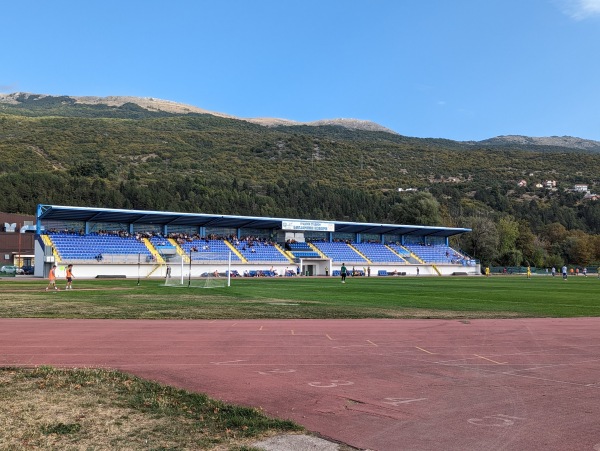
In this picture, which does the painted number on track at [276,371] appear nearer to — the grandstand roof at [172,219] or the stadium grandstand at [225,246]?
the stadium grandstand at [225,246]

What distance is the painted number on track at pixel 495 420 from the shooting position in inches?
295

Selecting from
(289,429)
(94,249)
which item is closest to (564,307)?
(289,429)

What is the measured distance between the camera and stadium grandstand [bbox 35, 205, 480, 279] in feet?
207

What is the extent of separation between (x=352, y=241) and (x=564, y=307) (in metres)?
63.5

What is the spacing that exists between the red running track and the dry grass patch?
76 cm

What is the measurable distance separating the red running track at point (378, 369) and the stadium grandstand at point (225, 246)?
3811 centimetres

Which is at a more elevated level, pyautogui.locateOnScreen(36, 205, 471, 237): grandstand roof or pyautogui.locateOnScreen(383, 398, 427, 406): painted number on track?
pyautogui.locateOnScreen(36, 205, 471, 237): grandstand roof

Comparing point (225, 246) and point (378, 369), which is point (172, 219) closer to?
point (225, 246)

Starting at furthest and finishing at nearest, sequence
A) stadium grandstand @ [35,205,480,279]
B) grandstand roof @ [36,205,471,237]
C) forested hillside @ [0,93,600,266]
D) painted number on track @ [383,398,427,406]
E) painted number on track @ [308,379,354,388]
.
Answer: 1. forested hillside @ [0,93,600,266]
2. grandstand roof @ [36,205,471,237]
3. stadium grandstand @ [35,205,480,279]
4. painted number on track @ [308,379,354,388]
5. painted number on track @ [383,398,427,406]

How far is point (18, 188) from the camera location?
106125 millimetres

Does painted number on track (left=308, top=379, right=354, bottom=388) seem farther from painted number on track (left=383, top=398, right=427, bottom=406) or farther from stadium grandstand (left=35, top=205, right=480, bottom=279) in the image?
stadium grandstand (left=35, top=205, right=480, bottom=279)

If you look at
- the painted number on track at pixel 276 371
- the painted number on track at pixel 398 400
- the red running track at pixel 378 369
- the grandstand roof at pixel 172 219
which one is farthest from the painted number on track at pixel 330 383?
the grandstand roof at pixel 172 219

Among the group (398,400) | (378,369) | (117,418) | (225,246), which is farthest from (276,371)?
(225,246)

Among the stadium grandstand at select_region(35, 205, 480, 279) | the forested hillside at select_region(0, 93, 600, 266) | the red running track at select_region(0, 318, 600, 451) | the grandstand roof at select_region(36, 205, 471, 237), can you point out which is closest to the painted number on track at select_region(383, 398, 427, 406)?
the red running track at select_region(0, 318, 600, 451)
